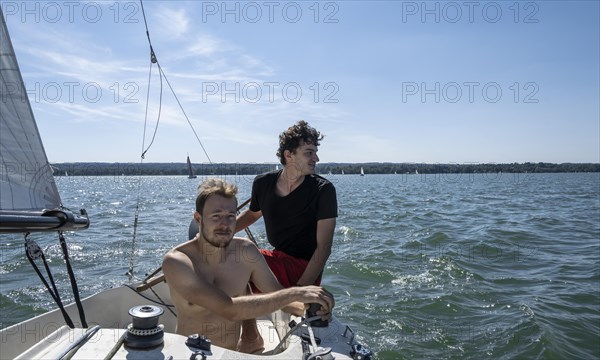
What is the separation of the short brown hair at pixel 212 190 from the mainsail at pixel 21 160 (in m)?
0.91

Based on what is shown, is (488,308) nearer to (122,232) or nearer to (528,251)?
(528,251)

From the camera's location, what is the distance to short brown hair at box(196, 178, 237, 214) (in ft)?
9.17

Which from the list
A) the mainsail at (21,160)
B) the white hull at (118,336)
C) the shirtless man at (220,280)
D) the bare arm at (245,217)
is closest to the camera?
the white hull at (118,336)

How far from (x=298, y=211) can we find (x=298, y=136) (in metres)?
0.61

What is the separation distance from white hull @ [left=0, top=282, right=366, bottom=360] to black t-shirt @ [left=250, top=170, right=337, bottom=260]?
1.99ft

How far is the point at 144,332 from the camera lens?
209cm

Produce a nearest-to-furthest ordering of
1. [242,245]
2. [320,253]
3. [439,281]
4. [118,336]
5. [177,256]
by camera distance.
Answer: [118,336] → [177,256] → [242,245] → [320,253] → [439,281]

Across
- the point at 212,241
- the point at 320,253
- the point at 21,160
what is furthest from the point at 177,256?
the point at 320,253

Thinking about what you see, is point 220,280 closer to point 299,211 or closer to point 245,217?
point 299,211

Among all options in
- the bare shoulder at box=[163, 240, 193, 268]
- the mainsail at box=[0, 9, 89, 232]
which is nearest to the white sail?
the mainsail at box=[0, 9, 89, 232]

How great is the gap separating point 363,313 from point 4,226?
5.43 metres

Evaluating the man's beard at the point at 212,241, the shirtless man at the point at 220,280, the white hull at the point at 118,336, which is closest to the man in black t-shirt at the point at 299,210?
the white hull at the point at 118,336

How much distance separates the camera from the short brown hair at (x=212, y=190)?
110 inches

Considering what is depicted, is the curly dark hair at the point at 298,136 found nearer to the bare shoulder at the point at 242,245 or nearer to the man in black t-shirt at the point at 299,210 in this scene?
the man in black t-shirt at the point at 299,210
